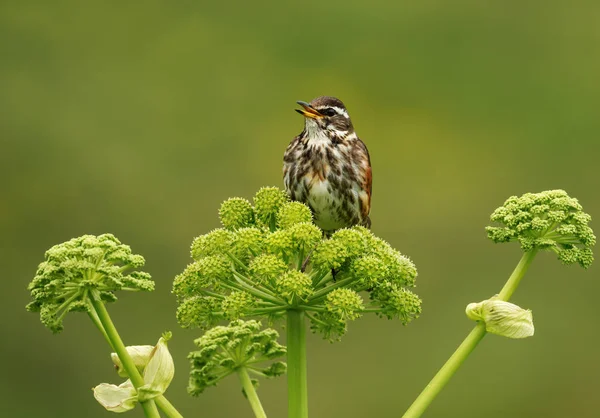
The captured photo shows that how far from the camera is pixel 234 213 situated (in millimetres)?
3594

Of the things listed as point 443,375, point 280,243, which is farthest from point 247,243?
point 443,375

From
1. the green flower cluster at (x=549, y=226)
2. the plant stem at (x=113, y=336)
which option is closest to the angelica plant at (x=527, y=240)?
the green flower cluster at (x=549, y=226)

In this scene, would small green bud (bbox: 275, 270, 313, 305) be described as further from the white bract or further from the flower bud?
the flower bud

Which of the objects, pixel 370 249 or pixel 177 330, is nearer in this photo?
pixel 370 249

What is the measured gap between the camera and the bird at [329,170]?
512 centimetres

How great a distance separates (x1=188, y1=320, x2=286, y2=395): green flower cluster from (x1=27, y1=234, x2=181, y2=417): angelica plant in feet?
1.03

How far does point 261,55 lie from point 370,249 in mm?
12051

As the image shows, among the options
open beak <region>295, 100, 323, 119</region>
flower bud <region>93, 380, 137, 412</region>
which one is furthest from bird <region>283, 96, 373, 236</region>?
flower bud <region>93, 380, 137, 412</region>

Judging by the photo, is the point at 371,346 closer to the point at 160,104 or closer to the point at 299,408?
the point at 160,104

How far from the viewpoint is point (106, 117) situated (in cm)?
1395

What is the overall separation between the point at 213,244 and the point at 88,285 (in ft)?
1.51

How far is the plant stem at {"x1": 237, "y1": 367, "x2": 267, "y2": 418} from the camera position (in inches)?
134

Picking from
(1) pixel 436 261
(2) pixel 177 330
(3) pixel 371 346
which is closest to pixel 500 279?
(1) pixel 436 261

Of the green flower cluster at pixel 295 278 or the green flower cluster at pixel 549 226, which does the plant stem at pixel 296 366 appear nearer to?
the green flower cluster at pixel 295 278
